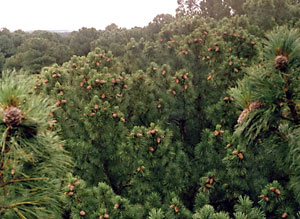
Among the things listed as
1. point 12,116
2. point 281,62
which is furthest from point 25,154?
point 281,62

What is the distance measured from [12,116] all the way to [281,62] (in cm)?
144

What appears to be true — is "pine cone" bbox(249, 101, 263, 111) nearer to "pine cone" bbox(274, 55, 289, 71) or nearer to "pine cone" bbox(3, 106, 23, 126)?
"pine cone" bbox(274, 55, 289, 71)

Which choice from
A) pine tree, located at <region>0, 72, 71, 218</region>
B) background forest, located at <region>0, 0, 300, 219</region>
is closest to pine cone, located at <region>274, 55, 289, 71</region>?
background forest, located at <region>0, 0, 300, 219</region>

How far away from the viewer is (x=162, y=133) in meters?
3.24

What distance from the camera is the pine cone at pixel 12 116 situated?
113 centimetres

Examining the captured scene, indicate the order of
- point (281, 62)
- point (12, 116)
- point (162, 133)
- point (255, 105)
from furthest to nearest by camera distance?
point (162, 133) → point (255, 105) → point (281, 62) → point (12, 116)

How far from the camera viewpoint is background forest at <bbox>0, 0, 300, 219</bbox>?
1301 millimetres

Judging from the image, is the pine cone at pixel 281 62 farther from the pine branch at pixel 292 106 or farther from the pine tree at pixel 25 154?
the pine tree at pixel 25 154

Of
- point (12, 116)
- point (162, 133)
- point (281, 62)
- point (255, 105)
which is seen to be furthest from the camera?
point (162, 133)

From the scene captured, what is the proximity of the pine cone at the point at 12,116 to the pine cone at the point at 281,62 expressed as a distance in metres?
1.40

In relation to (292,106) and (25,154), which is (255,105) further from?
(25,154)

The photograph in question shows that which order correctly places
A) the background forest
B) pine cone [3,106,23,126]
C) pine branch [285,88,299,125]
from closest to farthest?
pine cone [3,106,23,126]
the background forest
pine branch [285,88,299,125]

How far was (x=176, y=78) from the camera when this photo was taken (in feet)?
13.2

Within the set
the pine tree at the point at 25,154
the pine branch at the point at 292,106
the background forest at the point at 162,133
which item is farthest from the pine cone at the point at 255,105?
the pine tree at the point at 25,154
